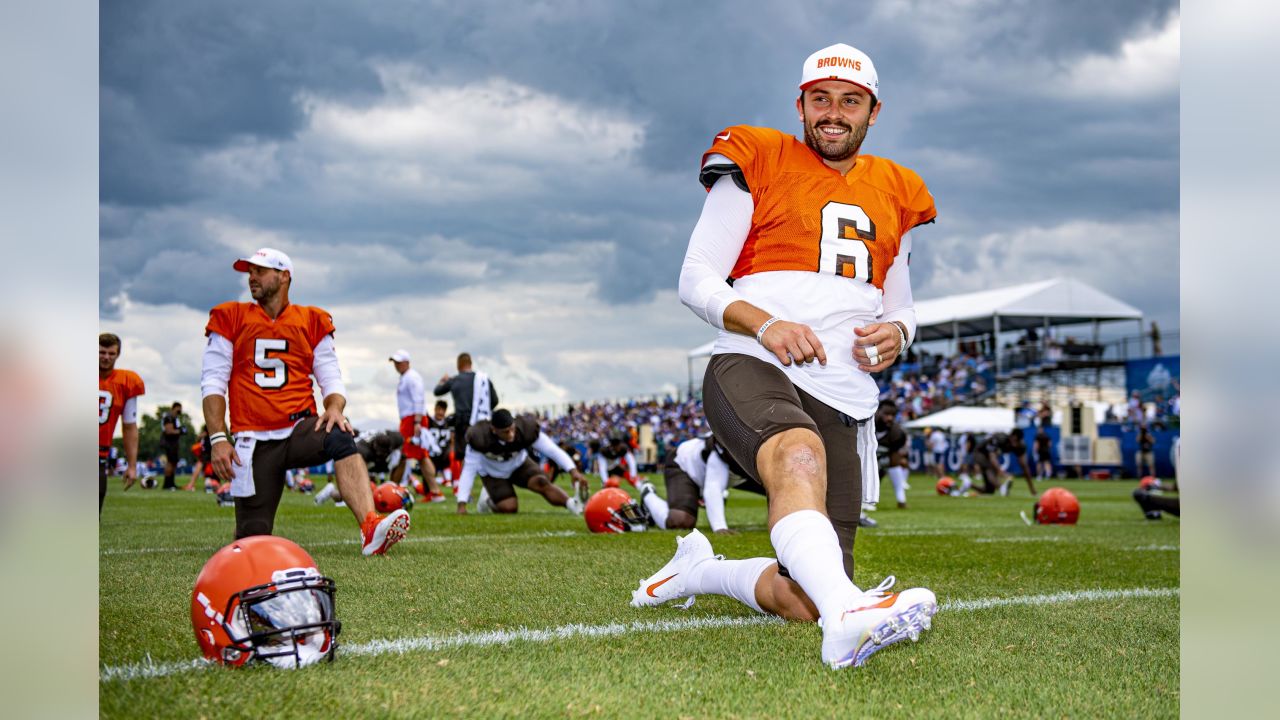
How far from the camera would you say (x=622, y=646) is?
147 inches

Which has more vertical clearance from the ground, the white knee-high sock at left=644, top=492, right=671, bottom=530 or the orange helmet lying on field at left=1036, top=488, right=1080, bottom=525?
the white knee-high sock at left=644, top=492, right=671, bottom=530

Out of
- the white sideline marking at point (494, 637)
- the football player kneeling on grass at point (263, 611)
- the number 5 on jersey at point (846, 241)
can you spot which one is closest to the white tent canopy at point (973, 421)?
the white sideline marking at point (494, 637)

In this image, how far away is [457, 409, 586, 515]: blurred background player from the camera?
1199 cm

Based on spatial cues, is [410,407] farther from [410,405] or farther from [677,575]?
[677,575]

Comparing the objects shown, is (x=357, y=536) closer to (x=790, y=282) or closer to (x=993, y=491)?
(x=790, y=282)

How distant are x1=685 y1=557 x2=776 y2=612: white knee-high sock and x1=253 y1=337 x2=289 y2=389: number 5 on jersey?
3493mm

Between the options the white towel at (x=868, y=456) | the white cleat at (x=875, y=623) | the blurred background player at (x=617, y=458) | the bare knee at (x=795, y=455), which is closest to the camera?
the white cleat at (x=875, y=623)

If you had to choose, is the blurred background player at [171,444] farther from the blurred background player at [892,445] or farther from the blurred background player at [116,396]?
the blurred background player at [892,445]

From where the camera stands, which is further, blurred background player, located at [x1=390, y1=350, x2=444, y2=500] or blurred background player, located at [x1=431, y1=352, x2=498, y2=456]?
blurred background player, located at [x1=390, y1=350, x2=444, y2=500]

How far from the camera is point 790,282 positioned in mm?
3943

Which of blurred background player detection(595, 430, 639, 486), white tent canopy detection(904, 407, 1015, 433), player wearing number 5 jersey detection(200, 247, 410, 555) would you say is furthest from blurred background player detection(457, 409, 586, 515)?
white tent canopy detection(904, 407, 1015, 433)

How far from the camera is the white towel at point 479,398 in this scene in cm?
1473

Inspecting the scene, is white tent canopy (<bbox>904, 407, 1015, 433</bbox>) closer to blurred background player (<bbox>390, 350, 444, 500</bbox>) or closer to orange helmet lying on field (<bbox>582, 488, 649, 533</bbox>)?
blurred background player (<bbox>390, 350, 444, 500</bbox>)

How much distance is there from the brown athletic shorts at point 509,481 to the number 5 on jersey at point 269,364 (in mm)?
5761
